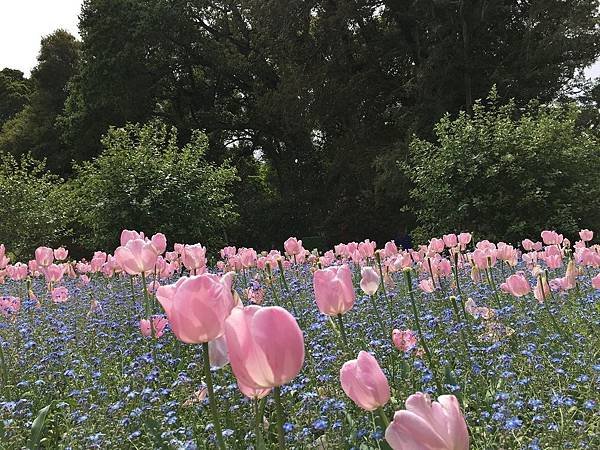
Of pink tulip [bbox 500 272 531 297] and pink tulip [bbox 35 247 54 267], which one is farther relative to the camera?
pink tulip [bbox 35 247 54 267]

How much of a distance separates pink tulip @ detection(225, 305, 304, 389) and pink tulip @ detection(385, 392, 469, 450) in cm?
18

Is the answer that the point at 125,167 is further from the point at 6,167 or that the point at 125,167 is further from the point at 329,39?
the point at 329,39

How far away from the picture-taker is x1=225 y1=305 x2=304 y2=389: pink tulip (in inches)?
34.7

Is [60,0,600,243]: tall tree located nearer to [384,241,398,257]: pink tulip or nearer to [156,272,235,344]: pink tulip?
[384,241,398,257]: pink tulip

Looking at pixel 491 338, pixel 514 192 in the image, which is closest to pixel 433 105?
pixel 514 192

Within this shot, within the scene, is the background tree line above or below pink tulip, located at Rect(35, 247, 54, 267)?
above

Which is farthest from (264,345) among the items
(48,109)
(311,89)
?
(48,109)

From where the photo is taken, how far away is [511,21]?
16578 millimetres

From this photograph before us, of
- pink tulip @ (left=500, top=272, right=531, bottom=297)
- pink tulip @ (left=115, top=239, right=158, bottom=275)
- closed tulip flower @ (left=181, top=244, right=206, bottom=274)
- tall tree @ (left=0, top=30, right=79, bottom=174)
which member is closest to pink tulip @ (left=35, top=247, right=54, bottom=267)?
closed tulip flower @ (left=181, top=244, right=206, bottom=274)

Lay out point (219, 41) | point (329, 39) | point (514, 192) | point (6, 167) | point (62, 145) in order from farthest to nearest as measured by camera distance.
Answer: point (62, 145), point (219, 41), point (329, 39), point (6, 167), point (514, 192)

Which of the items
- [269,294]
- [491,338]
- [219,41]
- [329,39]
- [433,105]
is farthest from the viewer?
[219,41]

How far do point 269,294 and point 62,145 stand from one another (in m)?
22.7

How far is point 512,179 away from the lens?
1075 cm

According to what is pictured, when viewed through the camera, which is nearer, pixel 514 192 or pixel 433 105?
pixel 514 192
